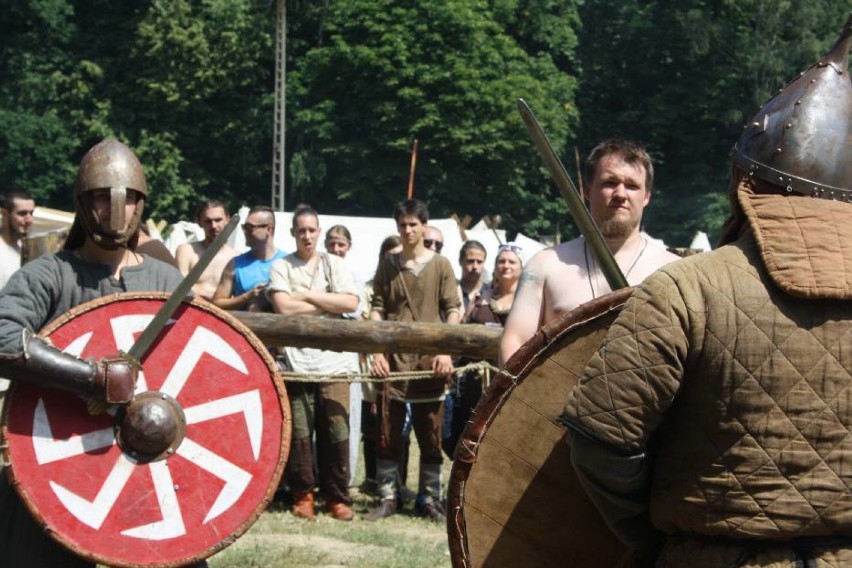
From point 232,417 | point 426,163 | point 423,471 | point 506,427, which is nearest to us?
point 506,427

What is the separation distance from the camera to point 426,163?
38.5 m

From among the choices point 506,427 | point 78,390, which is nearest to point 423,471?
point 78,390

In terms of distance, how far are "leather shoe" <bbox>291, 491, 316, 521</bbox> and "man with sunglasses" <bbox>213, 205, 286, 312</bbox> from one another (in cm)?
107

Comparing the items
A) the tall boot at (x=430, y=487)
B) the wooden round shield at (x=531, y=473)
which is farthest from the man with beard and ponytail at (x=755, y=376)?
the tall boot at (x=430, y=487)

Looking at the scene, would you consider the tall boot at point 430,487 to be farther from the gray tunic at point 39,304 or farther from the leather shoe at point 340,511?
the gray tunic at point 39,304

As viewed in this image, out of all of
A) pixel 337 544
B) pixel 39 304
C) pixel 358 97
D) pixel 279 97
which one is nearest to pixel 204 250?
pixel 337 544

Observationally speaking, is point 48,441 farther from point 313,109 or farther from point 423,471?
point 313,109

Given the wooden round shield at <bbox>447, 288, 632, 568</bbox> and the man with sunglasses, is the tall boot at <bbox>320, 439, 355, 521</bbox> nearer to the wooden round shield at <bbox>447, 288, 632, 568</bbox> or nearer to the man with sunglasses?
the man with sunglasses

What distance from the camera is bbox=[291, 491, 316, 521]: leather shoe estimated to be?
7547mm

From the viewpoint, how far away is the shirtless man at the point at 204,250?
779cm

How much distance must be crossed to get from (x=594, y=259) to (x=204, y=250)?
4392 mm

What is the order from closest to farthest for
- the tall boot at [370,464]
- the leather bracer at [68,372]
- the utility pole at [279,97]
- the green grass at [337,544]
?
the leather bracer at [68,372]
the green grass at [337,544]
the tall boot at [370,464]
the utility pole at [279,97]

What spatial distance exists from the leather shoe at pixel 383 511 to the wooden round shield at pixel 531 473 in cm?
458

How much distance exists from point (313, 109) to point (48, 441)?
34.8m
